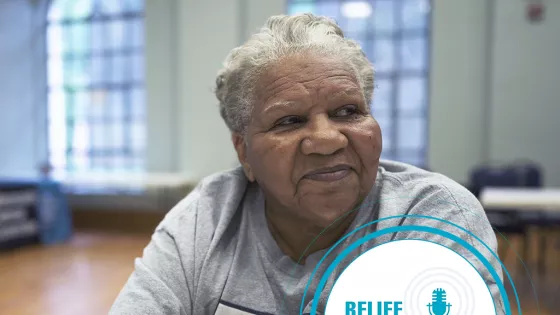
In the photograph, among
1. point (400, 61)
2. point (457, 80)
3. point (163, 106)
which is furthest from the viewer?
point (163, 106)

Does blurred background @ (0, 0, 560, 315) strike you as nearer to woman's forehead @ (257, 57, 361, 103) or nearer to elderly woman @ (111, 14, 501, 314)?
elderly woman @ (111, 14, 501, 314)

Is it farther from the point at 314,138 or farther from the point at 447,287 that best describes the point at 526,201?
the point at 447,287

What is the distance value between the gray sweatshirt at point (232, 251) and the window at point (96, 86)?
18.8ft

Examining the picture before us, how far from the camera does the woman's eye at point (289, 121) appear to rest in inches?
23.0

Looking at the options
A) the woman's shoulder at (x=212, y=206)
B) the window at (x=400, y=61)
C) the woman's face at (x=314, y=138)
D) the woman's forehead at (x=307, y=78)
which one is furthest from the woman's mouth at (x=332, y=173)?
the window at (x=400, y=61)

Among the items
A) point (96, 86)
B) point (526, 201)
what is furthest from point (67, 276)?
point (96, 86)

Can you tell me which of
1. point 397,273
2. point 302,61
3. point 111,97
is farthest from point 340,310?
point 111,97

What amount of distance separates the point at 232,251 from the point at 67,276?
3.37m

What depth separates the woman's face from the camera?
0.53m

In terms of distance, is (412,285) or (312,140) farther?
(312,140)

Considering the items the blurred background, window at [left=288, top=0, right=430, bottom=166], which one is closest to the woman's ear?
the blurred background

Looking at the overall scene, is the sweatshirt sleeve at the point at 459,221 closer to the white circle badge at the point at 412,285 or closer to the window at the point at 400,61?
the white circle badge at the point at 412,285

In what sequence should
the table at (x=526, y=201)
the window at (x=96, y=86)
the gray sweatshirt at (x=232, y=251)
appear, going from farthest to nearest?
the window at (x=96, y=86)
the table at (x=526, y=201)
the gray sweatshirt at (x=232, y=251)

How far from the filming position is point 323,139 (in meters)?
0.53
